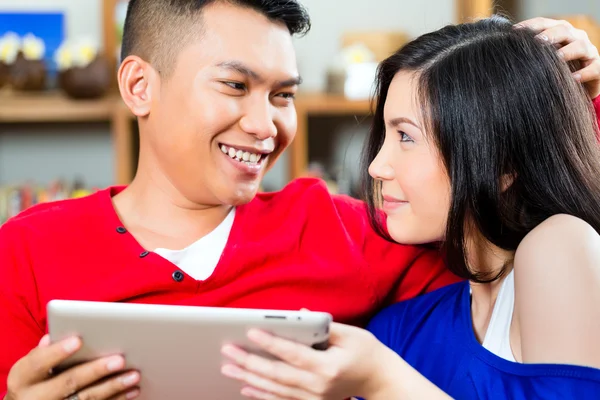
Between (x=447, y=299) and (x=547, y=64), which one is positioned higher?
(x=547, y=64)

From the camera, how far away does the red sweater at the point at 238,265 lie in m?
1.36

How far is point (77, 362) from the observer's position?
112 cm

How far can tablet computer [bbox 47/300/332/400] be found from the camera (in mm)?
1010

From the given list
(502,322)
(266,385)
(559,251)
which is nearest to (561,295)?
(559,251)

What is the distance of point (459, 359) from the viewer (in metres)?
1.29

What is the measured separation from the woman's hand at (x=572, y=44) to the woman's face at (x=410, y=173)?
9.2 inches

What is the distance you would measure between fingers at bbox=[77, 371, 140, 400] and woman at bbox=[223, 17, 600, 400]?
0.14 m

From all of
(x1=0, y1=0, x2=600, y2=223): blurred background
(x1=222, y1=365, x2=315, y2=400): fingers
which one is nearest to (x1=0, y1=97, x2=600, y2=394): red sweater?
(x1=222, y1=365, x2=315, y2=400): fingers

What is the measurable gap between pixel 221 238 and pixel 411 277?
1.15ft

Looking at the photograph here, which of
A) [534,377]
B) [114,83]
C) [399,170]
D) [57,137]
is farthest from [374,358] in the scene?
[57,137]

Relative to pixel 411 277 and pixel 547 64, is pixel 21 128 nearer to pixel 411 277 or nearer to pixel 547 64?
pixel 411 277

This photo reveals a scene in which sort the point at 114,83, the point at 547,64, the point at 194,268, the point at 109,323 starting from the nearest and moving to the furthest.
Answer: the point at 109,323 → the point at 547,64 → the point at 194,268 → the point at 114,83

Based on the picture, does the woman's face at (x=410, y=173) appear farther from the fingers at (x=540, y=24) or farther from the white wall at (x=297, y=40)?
the white wall at (x=297, y=40)

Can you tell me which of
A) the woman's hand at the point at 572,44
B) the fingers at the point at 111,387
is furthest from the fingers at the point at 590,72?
the fingers at the point at 111,387
